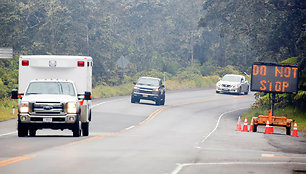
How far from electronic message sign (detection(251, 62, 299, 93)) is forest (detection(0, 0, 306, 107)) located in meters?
6.42

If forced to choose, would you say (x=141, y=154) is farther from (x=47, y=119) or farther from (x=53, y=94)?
(x=53, y=94)

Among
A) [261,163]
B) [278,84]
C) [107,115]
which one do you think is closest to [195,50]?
[107,115]

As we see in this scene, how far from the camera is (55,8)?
54094 mm

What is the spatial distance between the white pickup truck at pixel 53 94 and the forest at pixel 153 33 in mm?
17452

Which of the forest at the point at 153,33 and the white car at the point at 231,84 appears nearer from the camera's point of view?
the forest at the point at 153,33

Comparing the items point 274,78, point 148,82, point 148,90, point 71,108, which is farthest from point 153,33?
point 71,108

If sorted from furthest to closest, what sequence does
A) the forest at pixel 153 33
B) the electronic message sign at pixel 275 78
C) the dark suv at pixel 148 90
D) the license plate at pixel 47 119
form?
the forest at pixel 153 33
the dark suv at pixel 148 90
the electronic message sign at pixel 275 78
the license plate at pixel 47 119

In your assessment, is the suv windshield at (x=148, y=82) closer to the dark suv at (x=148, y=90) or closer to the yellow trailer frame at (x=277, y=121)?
the dark suv at (x=148, y=90)

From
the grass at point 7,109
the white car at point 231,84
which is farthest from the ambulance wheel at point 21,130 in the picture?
the white car at point 231,84

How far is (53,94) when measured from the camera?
65.1ft

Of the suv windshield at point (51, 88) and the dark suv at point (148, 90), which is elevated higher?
the suv windshield at point (51, 88)

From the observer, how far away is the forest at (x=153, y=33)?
4316 cm

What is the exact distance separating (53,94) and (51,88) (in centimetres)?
37

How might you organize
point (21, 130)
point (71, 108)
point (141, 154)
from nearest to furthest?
point (141, 154), point (71, 108), point (21, 130)
